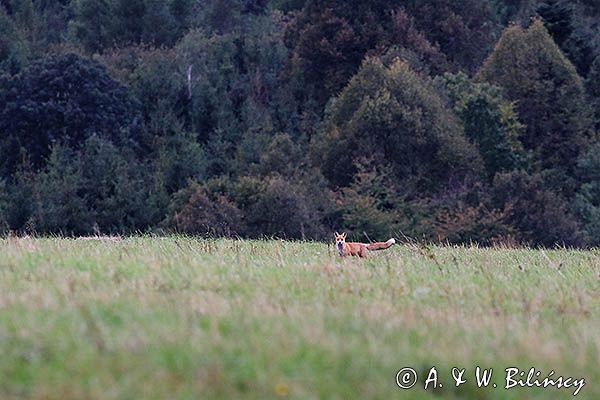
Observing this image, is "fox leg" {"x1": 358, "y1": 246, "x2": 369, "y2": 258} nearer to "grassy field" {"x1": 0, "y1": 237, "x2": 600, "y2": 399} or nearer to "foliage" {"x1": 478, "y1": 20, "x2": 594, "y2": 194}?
"grassy field" {"x1": 0, "y1": 237, "x2": 600, "y2": 399}

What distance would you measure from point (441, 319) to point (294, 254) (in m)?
6.18

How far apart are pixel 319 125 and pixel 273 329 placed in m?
42.1

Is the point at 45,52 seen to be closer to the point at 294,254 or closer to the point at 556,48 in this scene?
the point at 556,48

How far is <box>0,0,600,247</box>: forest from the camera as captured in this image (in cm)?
4003

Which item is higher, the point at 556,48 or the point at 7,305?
the point at 7,305

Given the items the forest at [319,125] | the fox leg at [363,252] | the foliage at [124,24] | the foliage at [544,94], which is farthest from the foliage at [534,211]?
the foliage at [124,24]

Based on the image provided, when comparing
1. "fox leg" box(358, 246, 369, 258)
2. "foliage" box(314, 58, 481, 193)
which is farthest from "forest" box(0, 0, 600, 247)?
"fox leg" box(358, 246, 369, 258)

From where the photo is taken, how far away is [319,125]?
5072cm

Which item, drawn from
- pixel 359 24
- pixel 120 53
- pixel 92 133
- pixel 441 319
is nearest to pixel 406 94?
pixel 359 24

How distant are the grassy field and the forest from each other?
23.4 metres

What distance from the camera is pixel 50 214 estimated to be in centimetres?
4119

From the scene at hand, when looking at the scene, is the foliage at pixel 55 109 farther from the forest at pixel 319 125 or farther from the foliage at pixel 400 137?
the foliage at pixel 400 137

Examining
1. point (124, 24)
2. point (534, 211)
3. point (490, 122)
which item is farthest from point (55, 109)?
point (534, 211)

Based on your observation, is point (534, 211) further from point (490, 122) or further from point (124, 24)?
point (124, 24)
